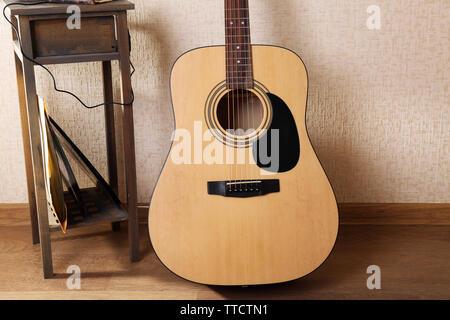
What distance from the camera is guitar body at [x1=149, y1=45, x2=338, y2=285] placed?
1271 mm

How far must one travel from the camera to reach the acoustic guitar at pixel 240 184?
4.17ft

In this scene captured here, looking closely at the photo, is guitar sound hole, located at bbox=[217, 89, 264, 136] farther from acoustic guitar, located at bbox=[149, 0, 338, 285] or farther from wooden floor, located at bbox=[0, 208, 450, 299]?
wooden floor, located at bbox=[0, 208, 450, 299]

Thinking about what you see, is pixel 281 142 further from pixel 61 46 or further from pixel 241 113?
pixel 61 46

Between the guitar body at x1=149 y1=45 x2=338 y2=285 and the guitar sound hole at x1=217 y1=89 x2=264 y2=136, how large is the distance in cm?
5

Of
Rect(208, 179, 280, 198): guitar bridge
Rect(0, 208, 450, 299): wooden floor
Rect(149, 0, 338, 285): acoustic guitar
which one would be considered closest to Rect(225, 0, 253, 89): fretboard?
Rect(149, 0, 338, 285): acoustic guitar

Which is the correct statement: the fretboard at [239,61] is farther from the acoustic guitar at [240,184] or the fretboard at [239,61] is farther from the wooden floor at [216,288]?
the wooden floor at [216,288]

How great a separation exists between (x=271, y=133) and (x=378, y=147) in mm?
544

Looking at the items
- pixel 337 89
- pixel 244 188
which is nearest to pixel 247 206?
pixel 244 188

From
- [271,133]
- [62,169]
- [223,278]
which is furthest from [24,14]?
[223,278]

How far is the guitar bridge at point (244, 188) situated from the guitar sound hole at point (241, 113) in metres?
0.14

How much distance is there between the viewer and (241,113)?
1350 mm

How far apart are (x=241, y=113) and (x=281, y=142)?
14 centimetres

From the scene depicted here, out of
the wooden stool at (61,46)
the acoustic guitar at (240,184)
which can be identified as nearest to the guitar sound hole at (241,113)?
the acoustic guitar at (240,184)
